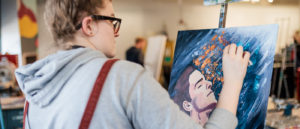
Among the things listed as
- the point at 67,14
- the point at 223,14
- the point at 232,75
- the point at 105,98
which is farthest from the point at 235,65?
the point at 67,14

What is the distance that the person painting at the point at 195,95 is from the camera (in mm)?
940

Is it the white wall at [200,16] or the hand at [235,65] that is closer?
the hand at [235,65]

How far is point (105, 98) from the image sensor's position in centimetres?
55

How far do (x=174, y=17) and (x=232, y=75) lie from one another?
18.4 feet

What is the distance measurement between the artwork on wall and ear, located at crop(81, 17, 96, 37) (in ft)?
10.1

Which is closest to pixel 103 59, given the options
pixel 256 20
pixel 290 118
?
pixel 290 118

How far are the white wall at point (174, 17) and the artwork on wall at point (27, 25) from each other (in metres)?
2.28

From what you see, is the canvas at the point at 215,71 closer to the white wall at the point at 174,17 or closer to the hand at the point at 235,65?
the hand at the point at 235,65

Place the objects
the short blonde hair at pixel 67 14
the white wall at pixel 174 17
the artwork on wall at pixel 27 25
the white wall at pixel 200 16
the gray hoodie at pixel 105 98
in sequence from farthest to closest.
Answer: the white wall at pixel 200 16
the white wall at pixel 174 17
the artwork on wall at pixel 27 25
the short blonde hair at pixel 67 14
the gray hoodie at pixel 105 98

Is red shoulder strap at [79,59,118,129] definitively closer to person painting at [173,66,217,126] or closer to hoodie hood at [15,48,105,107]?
hoodie hood at [15,48,105,107]

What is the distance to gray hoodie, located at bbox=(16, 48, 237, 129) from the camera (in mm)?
540

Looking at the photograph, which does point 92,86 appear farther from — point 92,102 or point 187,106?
point 187,106

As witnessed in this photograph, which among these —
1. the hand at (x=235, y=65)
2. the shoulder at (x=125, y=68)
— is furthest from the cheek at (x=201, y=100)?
the shoulder at (x=125, y=68)

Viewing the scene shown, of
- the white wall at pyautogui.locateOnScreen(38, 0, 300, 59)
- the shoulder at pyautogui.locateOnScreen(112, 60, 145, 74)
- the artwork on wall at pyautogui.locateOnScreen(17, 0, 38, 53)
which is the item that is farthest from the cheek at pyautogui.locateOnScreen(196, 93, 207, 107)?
the white wall at pyautogui.locateOnScreen(38, 0, 300, 59)
